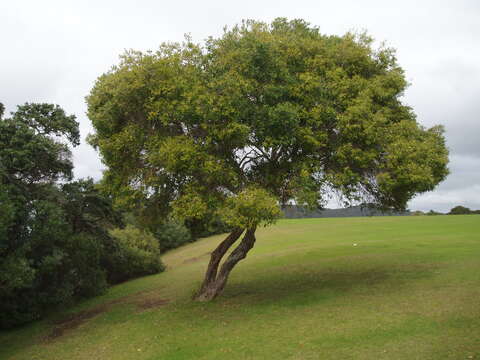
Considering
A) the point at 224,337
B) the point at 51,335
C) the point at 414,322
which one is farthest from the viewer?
the point at 51,335

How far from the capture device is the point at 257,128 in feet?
56.6

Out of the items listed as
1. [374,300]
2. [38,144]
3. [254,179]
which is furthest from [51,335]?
[374,300]

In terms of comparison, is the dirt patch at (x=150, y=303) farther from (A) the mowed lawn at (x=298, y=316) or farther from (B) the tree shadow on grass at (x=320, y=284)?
(B) the tree shadow on grass at (x=320, y=284)

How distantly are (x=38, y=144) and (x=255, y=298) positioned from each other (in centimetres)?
1258

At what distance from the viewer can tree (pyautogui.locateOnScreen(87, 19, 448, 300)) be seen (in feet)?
55.3

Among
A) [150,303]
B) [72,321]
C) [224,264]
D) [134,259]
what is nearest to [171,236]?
[134,259]

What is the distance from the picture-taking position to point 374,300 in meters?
17.9

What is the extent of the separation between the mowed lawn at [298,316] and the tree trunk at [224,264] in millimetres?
770

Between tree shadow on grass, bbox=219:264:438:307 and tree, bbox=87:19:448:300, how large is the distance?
399 centimetres

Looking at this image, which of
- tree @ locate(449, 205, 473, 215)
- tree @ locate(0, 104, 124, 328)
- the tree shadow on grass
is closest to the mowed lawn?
the tree shadow on grass

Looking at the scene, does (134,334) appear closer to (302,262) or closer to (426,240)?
(302,262)

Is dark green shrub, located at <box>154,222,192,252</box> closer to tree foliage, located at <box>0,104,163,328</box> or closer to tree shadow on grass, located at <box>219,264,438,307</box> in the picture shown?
tree foliage, located at <box>0,104,163,328</box>

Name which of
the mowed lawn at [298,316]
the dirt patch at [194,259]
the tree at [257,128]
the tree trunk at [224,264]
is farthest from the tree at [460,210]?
the tree trunk at [224,264]

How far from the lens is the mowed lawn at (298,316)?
13492 mm
